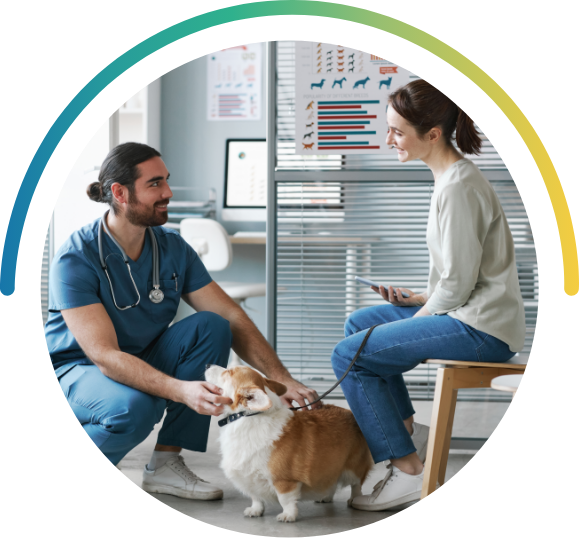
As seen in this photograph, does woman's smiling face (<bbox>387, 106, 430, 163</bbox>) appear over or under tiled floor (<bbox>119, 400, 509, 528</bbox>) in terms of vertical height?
over

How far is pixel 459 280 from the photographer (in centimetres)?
165

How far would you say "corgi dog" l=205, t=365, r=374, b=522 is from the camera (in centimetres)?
172

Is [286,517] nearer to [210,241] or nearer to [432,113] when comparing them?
[432,113]

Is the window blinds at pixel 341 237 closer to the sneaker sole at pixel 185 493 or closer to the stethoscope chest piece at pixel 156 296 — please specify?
the stethoscope chest piece at pixel 156 296

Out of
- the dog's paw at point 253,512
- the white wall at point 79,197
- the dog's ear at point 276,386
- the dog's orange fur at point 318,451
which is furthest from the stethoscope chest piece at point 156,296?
the white wall at point 79,197

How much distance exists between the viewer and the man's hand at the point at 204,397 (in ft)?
5.36

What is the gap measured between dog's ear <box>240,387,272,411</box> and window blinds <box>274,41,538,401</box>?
1.09 metres

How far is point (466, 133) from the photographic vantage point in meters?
1.80

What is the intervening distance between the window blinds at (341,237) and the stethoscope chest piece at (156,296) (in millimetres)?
785

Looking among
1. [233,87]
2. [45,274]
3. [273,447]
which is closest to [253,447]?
[273,447]

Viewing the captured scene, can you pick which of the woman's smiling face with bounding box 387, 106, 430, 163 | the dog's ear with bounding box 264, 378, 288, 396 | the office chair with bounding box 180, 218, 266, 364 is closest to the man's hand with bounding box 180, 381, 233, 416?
the dog's ear with bounding box 264, 378, 288, 396

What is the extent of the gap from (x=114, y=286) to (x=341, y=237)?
43.1 inches

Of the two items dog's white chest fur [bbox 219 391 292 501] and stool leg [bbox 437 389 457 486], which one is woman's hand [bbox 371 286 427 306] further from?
dog's white chest fur [bbox 219 391 292 501]
